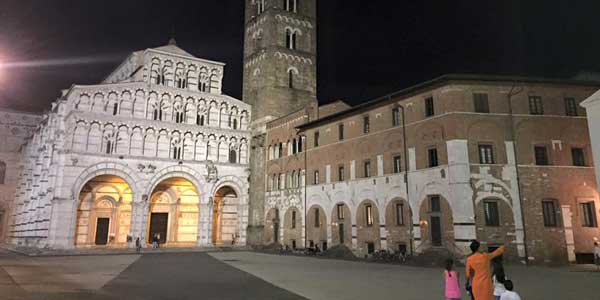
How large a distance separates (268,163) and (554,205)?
25.4 m

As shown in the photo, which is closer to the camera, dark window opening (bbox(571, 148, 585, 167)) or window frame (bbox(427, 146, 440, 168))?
dark window opening (bbox(571, 148, 585, 167))

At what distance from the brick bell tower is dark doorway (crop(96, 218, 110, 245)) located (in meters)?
13.9

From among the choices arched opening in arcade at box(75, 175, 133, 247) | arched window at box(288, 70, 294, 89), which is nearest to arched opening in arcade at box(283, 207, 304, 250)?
arched window at box(288, 70, 294, 89)

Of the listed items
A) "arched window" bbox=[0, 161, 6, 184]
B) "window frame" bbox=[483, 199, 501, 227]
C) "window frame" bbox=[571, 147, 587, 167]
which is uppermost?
"arched window" bbox=[0, 161, 6, 184]

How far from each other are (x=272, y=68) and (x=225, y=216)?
16.8m

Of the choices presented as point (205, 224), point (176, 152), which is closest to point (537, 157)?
point (205, 224)

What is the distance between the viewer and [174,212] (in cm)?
4228

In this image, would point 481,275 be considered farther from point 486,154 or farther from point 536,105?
point 536,105

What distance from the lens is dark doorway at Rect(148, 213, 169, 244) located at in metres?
41.2

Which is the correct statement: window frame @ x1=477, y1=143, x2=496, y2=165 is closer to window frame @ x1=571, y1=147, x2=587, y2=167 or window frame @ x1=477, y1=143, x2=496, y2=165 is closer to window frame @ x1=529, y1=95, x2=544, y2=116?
window frame @ x1=529, y1=95, x2=544, y2=116

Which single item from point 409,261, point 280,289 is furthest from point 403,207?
point 280,289

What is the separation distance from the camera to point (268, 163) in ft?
135

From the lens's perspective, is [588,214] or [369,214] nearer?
[588,214]

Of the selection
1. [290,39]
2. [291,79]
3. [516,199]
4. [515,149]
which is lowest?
[516,199]
